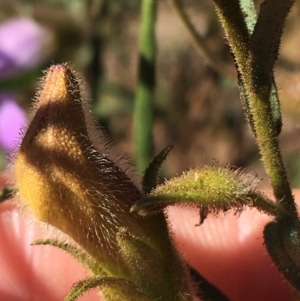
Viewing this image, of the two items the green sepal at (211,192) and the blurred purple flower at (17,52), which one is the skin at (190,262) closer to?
the blurred purple flower at (17,52)

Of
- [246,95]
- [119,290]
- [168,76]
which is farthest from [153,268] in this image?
[168,76]

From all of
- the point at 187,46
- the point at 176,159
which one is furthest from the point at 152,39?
the point at 187,46

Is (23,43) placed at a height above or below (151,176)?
above

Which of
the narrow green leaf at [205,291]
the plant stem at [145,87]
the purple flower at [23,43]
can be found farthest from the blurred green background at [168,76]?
the narrow green leaf at [205,291]

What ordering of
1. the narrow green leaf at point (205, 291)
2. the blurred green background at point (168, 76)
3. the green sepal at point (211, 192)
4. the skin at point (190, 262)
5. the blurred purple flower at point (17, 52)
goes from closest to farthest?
the green sepal at point (211, 192) < the narrow green leaf at point (205, 291) < the skin at point (190, 262) < the blurred purple flower at point (17, 52) < the blurred green background at point (168, 76)

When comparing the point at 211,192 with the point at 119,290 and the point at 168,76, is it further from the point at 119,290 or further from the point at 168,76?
the point at 168,76
